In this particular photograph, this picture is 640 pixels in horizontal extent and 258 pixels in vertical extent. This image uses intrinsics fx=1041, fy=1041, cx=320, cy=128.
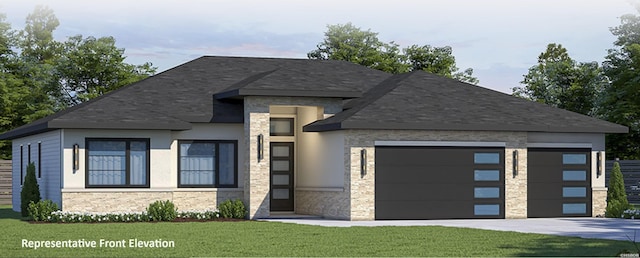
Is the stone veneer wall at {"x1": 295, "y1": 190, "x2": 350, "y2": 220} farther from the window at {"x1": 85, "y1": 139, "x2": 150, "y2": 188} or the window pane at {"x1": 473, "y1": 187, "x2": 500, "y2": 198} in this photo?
the window at {"x1": 85, "y1": 139, "x2": 150, "y2": 188}

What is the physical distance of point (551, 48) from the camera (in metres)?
78.4

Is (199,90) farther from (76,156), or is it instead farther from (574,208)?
(574,208)

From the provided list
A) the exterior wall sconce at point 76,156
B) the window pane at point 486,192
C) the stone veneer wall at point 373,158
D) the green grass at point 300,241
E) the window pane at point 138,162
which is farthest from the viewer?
→ the window pane at point 486,192

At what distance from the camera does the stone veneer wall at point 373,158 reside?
2864 centimetres

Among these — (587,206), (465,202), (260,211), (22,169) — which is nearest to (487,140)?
(465,202)

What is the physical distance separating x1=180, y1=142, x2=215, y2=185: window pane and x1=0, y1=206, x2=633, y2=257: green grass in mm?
4596

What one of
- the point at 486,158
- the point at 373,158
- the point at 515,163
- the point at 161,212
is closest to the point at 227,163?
the point at 161,212

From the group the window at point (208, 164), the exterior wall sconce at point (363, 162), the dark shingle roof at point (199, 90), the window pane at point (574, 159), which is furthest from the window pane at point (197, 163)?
the window pane at point (574, 159)

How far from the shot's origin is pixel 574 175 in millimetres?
31266

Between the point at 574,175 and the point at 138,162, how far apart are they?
1293 centimetres

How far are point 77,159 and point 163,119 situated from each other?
2.68 metres

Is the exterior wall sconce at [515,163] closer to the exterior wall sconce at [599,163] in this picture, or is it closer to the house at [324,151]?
the house at [324,151]

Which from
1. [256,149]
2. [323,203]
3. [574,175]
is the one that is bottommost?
[323,203]

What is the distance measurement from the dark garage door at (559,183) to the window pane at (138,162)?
1121 centimetres
